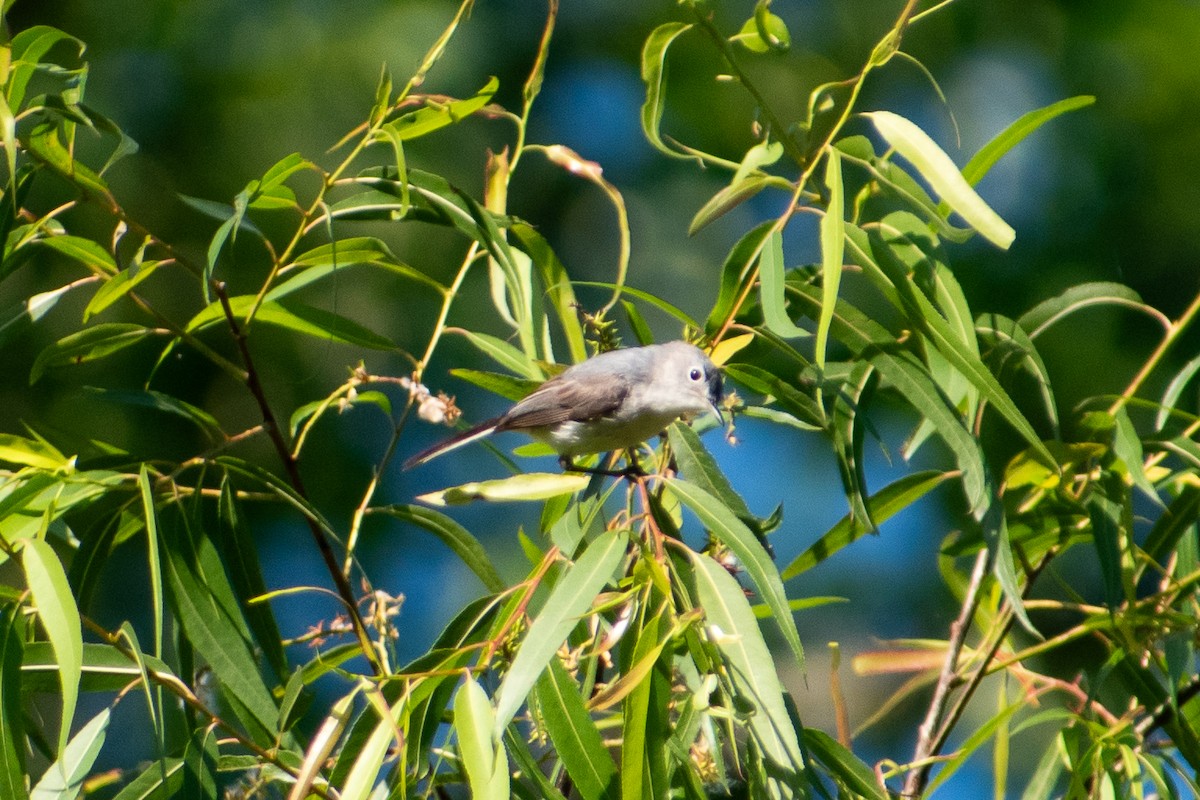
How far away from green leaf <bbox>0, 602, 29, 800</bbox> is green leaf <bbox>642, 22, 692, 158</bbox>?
3.15 feet

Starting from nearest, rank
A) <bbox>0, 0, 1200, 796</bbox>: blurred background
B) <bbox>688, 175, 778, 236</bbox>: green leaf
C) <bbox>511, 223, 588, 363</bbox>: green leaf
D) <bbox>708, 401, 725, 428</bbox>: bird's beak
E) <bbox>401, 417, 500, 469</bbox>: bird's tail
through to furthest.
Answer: <bbox>688, 175, 778, 236</bbox>: green leaf → <bbox>511, 223, 588, 363</bbox>: green leaf → <bbox>708, 401, 725, 428</bbox>: bird's beak → <bbox>401, 417, 500, 469</bbox>: bird's tail → <bbox>0, 0, 1200, 796</bbox>: blurred background

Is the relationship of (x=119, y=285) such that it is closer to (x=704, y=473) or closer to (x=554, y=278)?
(x=554, y=278)

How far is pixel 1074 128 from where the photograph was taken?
183 inches

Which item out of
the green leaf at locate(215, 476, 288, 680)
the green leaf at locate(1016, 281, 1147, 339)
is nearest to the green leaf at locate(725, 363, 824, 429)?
the green leaf at locate(1016, 281, 1147, 339)

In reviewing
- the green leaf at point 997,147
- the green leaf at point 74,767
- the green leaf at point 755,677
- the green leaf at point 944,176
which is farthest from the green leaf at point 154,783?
the green leaf at point 997,147

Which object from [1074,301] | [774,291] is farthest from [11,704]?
[1074,301]

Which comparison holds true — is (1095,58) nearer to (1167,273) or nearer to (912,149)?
(1167,273)

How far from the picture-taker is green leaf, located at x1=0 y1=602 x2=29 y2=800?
136 centimetres

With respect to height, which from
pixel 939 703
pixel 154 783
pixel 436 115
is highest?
pixel 436 115

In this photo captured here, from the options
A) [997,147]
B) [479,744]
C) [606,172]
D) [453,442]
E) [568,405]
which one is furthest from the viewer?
[606,172]

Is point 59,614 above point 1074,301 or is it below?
below

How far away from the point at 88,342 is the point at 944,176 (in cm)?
112

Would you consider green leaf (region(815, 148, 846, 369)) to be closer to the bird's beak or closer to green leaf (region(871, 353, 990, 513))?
green leaf (region(871, 353, 990, 513))

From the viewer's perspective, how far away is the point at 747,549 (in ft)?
4.26
